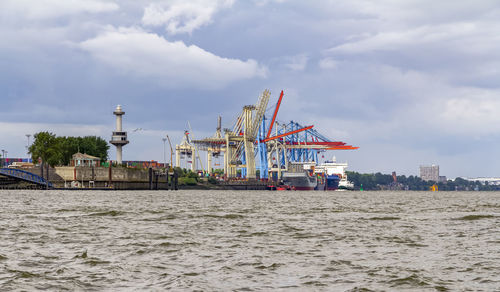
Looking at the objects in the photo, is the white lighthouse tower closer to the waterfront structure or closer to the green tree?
the green tree

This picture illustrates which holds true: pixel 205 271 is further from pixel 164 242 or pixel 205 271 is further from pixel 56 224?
pixel 56 224

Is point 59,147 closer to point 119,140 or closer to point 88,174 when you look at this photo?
point 88,174

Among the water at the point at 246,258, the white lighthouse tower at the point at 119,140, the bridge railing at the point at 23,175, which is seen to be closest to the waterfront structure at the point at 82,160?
the bridge railing at the point at 23,175

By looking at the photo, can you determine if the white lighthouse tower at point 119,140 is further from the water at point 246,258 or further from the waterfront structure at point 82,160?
the water at point 246,258

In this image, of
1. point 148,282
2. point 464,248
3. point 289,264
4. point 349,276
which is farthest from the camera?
point 464,248

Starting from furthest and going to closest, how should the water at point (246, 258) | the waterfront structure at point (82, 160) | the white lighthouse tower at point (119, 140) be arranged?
1. the white lighthouse tower at point (119, 140)
2. the waterfront structure at point (82, 160)
3. the water at point (246, 258)

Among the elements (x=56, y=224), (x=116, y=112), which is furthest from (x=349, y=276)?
(x=116, y=112)

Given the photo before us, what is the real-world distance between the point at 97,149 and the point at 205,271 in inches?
6656

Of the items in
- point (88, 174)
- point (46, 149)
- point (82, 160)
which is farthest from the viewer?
point (46, 149)

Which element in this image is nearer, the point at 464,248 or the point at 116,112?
the point at 464,248

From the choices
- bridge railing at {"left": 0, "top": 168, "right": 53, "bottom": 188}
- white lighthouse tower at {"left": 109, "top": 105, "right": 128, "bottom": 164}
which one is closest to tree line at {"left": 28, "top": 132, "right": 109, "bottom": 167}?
white lighthouse tower at {"left": 109, "top": 105, "right": 128, "bottom": 164}

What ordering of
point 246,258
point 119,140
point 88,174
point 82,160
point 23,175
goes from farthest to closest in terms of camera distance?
1. point 119,140
2. point 82,160
3. point 88,174
4. point 23,175
5. point 246,258

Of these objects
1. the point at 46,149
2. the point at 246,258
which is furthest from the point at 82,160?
the point at 246,258

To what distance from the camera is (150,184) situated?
158m
